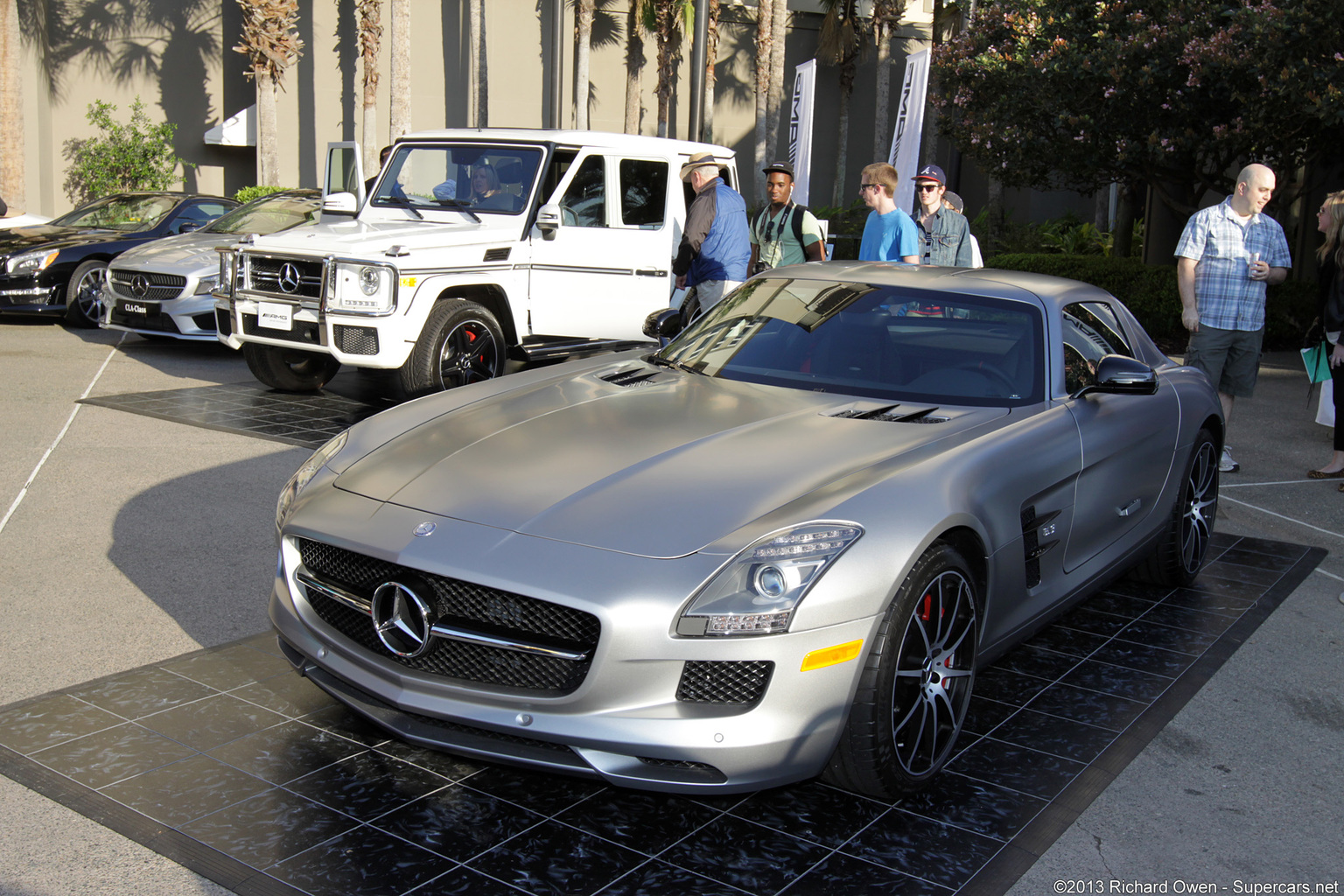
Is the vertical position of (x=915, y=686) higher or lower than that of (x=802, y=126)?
lower

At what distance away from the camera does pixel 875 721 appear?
9.77ft

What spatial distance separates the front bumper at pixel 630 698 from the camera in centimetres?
274

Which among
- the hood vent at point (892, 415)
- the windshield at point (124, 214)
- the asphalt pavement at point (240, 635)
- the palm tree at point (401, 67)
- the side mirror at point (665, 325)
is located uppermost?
the palm tree at point (401, 67)

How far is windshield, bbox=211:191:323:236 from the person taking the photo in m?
12.3

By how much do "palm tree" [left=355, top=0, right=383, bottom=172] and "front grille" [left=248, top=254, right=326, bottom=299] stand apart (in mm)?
16594

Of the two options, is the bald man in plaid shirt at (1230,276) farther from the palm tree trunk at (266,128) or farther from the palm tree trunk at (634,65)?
the palm tree trunk at (634,65)

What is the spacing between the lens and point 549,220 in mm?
8641

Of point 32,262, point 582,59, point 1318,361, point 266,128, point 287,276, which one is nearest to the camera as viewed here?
point 1318,361

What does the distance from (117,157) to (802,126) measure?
15236mm

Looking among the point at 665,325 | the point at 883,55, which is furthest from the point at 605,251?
the point at 883,55

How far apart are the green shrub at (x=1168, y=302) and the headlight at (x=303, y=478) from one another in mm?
12999

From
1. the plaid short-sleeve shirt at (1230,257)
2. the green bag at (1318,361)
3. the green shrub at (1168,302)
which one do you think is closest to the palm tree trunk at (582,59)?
the green shrub at (1168,302)

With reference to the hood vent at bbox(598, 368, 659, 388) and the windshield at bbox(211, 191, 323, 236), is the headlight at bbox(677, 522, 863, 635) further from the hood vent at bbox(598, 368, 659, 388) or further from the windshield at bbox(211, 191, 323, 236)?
the windshield at bbox(211, 191, 323, 236)

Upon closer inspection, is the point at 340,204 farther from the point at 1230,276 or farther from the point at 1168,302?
the point at 1168,302
